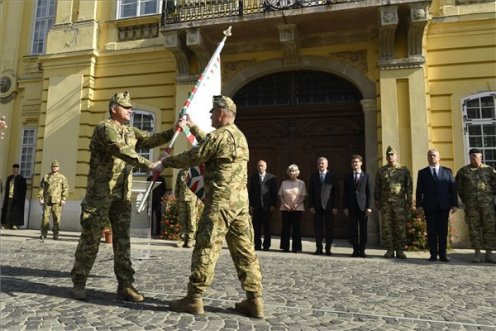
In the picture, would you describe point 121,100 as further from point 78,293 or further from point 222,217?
point 78,293

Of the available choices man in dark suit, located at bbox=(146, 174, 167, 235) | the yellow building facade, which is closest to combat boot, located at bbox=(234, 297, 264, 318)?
the yellow building facade

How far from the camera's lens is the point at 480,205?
776 cm

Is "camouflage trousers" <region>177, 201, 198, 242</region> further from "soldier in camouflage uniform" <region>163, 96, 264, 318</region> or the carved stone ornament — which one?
the carved stone ornament

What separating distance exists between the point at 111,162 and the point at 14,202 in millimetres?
9993

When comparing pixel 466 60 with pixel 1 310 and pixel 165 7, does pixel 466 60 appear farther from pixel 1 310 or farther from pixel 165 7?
pixel 1 310

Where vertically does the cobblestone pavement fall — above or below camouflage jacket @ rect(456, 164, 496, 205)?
below

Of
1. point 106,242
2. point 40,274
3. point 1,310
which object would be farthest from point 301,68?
point 1,310

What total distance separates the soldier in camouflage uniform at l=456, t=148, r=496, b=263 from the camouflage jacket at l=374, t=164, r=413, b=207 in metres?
1.04

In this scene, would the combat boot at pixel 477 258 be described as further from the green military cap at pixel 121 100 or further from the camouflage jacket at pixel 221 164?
the green military cap at pixel 121 100

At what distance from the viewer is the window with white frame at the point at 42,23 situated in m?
15.3

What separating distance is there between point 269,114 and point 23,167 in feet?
29.6

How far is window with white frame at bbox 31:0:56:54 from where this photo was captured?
15266mm

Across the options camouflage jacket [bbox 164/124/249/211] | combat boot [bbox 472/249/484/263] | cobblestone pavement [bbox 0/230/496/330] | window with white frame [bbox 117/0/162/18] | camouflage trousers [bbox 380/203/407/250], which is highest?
window with white frame [bbox 117/0/162/18]

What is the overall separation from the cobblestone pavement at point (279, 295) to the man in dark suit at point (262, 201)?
147 cm
